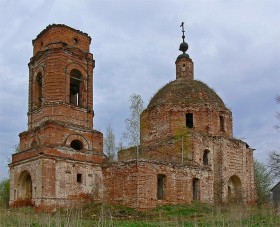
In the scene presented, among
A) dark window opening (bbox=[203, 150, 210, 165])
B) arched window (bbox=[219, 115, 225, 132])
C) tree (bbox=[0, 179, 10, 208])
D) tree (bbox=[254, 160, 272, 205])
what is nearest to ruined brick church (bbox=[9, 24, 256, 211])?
dark window opening (bbox=[203, 150, 210, 165])

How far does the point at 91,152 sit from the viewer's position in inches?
796

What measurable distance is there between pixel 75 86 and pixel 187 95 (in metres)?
7.33

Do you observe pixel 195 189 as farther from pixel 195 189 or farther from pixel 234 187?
pixel 234 187

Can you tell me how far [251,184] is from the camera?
25219 millimetres

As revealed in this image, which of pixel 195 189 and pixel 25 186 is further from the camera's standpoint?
pixel 195 189

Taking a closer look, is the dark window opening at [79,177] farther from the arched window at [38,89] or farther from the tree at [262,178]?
the tree at [262,178]

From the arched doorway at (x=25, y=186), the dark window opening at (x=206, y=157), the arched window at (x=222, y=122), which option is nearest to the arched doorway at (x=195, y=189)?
the dark window opening at (x=206, y=157)

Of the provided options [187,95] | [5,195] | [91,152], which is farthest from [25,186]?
[187,95]

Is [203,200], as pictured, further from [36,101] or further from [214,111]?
[36,101]

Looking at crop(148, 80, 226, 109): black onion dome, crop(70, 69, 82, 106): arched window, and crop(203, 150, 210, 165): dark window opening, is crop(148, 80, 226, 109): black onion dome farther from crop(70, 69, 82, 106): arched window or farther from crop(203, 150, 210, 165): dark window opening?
crop(70, 69, 82, 106): arched window

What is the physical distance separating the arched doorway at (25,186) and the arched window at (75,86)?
4412mm

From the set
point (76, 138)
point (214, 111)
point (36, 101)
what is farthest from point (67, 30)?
point (214, 111)

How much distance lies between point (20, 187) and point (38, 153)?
8.74ft

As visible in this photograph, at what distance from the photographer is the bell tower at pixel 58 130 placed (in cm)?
1827
